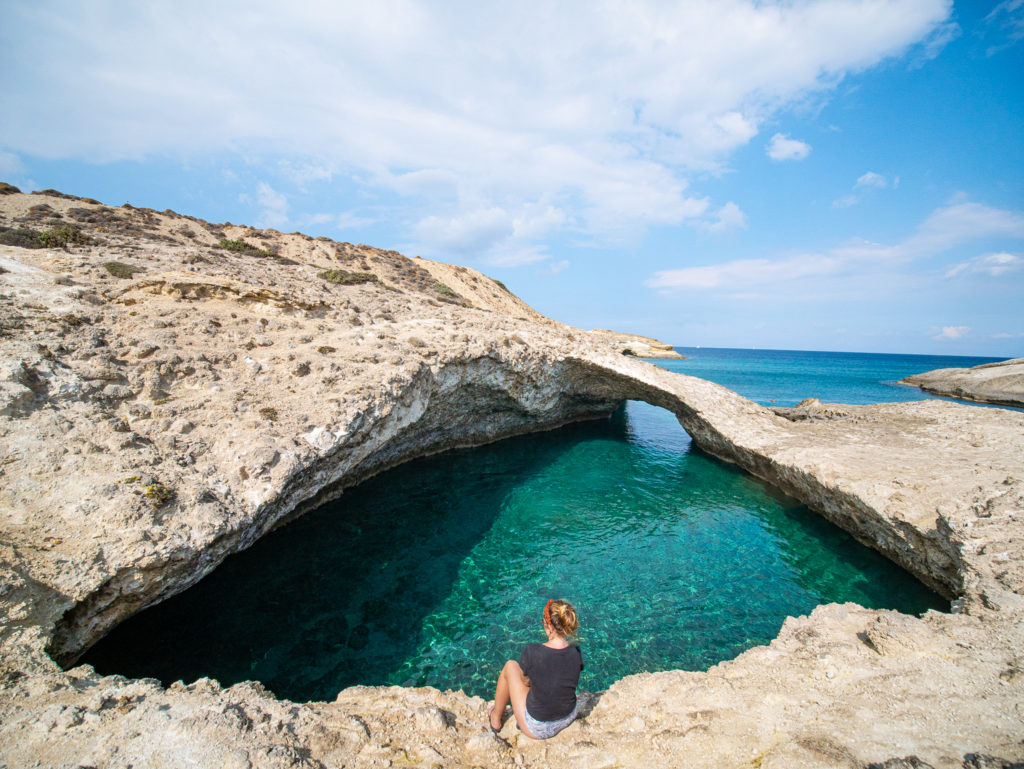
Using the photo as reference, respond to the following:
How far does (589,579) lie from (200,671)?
8.31 metres

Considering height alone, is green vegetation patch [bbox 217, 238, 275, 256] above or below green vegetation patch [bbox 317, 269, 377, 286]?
above

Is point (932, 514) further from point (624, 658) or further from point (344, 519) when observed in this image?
point (344, 519)

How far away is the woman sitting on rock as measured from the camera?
4934 mm

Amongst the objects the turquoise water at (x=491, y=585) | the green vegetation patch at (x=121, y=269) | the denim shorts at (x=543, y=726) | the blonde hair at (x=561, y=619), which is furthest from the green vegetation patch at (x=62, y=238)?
the denim shorts at (x=543, y=726)

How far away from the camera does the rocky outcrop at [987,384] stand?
140 feet

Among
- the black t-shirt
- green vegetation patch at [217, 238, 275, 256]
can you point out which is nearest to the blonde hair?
the black t-shirt

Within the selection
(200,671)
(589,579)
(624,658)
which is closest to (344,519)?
(200,671)

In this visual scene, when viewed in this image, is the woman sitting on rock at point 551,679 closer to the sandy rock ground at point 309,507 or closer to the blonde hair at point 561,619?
the blonde hair at point 561,619

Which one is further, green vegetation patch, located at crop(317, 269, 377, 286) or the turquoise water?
green vegetation patch, located at crop(317, 269, 377, 286)

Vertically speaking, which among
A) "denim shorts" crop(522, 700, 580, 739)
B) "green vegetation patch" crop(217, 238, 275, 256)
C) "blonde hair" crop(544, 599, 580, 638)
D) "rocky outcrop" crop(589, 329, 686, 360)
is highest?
"green vegetation patch" crop(217, 238, 275, 256)

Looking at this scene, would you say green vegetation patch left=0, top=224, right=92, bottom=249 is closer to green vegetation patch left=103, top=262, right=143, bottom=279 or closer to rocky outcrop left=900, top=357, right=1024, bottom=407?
green vegetation patch left=103, top=262, right=143, bottom=279

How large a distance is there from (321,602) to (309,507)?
4.54 meters

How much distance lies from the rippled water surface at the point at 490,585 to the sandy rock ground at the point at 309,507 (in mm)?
1542

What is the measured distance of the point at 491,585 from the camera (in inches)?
412
